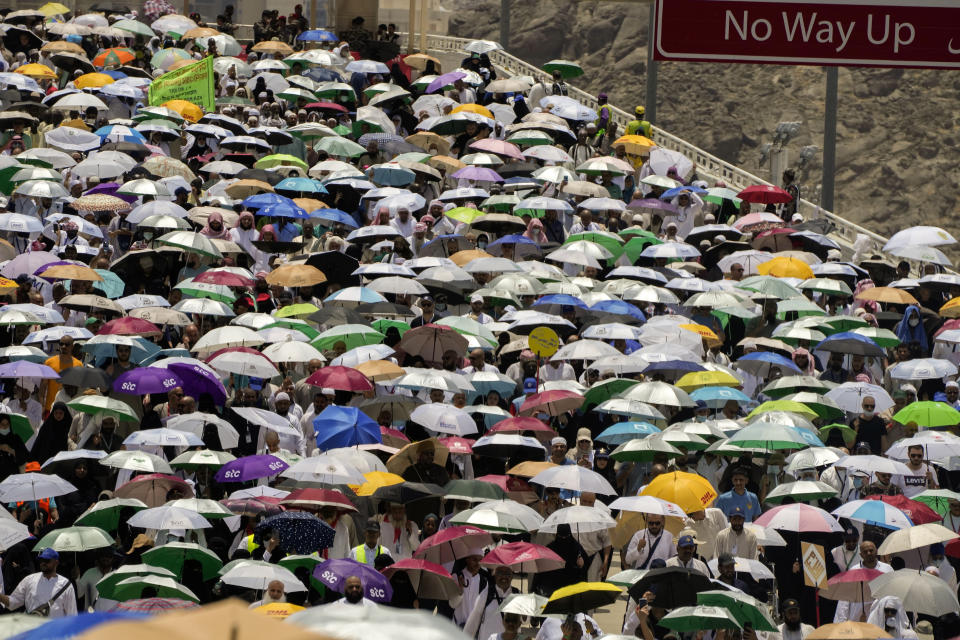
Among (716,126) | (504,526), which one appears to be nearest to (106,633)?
(504,526)

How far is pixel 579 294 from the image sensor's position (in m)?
21.8

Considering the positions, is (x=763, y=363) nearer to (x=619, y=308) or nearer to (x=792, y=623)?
(x=619, y=308)

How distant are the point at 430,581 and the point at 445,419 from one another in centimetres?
334

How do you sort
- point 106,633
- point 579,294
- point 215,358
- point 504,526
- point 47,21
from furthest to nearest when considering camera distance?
point 47,21, point 579,294, point 215,358, point 504,526, point 106,633

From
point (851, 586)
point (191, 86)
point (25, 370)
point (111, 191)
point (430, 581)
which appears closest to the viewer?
point (430, 581)

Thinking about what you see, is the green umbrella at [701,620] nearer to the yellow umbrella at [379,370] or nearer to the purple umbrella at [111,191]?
the yellow umbrella at [379,370]

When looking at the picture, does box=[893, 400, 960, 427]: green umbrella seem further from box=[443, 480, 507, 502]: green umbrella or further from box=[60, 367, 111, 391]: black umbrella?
box=[60, 367, 111, 391]: black umbrella

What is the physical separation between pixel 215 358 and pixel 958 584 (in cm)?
748

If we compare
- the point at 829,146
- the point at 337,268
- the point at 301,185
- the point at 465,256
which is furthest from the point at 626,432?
the point at 829,146

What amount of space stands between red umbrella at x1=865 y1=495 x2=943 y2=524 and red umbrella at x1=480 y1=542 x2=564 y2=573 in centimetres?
319

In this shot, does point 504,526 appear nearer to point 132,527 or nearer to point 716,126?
point 132,527

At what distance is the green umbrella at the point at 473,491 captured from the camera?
15.2 metres

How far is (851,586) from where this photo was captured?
14031 millimetres

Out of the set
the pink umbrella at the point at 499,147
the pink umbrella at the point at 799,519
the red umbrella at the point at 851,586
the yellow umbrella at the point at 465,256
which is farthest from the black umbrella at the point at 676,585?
the pink umbrella at the point at 499,147
